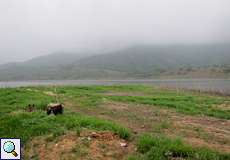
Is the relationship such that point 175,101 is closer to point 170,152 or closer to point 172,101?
point 172,101

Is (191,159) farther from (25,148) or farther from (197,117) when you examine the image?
(197,117)

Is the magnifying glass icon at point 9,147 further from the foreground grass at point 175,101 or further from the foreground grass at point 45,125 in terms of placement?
the foreground grass at point 175,101

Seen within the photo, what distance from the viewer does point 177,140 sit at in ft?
37.0

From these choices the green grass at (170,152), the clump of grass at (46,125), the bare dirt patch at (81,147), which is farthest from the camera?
the clump of grass at (46,125)

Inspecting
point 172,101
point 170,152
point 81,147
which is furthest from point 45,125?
point 172,101

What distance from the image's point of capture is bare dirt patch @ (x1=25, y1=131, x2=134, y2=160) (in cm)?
1074

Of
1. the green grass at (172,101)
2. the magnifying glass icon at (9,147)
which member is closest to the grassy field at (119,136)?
the magnifying glass icon at (9,147)

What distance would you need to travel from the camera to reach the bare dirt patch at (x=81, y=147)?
10742 mm

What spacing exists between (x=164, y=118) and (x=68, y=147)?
6.99 meters

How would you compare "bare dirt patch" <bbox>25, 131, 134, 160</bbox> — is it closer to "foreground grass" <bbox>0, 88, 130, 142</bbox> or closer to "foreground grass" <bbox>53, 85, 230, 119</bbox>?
"foreground grass" <bbox>0, 88, 130, 142</bbox>

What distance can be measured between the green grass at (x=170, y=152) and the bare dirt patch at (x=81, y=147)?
0.49m

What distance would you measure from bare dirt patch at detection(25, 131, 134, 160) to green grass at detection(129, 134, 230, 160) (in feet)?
1.60

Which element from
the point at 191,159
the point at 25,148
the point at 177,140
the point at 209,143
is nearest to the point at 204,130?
the point at 209,143

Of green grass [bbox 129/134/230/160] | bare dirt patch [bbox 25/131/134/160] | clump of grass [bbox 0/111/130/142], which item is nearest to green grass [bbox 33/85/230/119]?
clump of grass [bbox 0/111/130/142]
